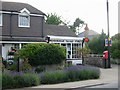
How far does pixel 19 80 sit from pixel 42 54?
5729 millimetres

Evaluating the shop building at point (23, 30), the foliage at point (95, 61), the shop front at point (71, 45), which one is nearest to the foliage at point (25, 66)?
the shop building at point (23, 30)

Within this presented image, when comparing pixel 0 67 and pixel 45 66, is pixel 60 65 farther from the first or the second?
pixel 0 67

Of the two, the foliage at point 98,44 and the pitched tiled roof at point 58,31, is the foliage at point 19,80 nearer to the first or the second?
the pitched tiled roof at point 58,31

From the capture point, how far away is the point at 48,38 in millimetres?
31016

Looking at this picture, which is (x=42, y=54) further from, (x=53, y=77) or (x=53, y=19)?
(x=53, y=19)

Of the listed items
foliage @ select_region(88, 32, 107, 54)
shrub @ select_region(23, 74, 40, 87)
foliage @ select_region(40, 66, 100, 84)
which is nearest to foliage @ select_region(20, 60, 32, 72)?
foliage @ select_region(40, 66, 100, 84)

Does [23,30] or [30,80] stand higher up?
[23,30]

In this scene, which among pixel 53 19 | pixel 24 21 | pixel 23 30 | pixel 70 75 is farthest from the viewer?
pixel 53 19

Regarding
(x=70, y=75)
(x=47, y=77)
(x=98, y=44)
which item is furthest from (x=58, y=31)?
(x=47, y=77)

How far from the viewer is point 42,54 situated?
71.9 feet

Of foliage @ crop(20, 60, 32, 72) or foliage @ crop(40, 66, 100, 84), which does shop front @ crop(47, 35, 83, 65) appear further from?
foliage @ crop(20, 60, 32, 72)

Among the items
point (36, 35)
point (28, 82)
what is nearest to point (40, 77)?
point (28, 82)

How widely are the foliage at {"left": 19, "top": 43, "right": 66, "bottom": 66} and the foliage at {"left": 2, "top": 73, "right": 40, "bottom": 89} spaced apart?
4.28m

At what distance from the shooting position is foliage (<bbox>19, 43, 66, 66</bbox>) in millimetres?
21609
